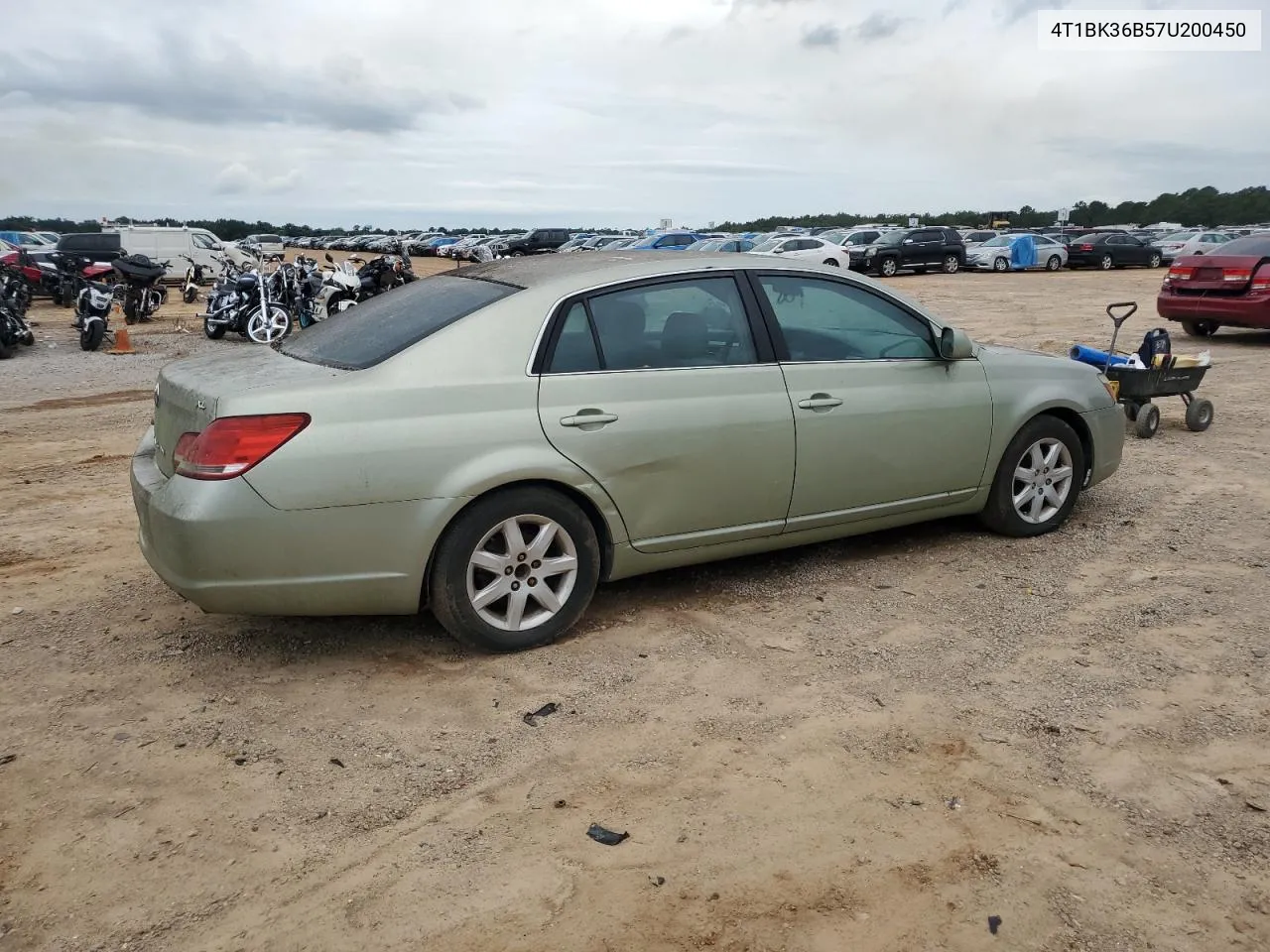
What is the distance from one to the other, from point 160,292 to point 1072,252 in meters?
29.3

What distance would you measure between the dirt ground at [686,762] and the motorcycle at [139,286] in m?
15.1

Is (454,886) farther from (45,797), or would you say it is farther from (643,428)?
(643,428)

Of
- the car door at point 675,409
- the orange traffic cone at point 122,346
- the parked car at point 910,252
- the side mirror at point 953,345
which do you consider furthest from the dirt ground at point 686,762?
the parked car at point 910,252

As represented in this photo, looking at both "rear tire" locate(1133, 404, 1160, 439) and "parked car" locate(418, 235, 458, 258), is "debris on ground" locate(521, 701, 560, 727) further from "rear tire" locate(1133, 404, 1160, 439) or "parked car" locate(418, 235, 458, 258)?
"parked car" locate(418, 235, 458, 258)

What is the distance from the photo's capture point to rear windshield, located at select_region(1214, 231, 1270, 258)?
13227 millimetres

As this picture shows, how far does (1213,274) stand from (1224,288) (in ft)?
0.84

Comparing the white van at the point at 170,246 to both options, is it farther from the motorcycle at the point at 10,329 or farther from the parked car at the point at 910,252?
the parked car at the point at 910,252

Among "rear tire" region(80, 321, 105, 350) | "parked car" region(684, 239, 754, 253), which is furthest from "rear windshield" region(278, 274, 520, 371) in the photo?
"parked car" region(684, 239, 754, 253)

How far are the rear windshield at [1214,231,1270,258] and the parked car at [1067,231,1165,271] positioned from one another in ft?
79.3

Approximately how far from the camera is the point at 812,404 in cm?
476

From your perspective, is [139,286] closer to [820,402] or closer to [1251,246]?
[1251,246]

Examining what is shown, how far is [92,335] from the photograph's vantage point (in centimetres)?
1566

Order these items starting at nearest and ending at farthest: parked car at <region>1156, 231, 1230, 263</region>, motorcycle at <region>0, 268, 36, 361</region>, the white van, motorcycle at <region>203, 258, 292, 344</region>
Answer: motorcycle at <region>0, 268, 36, 361</region> → motorcycle at <region>203, 258, 292, 344</region> → the white van → parked car at <region>1156, 231, 1230, 263</region>

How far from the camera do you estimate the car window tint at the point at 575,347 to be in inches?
168
